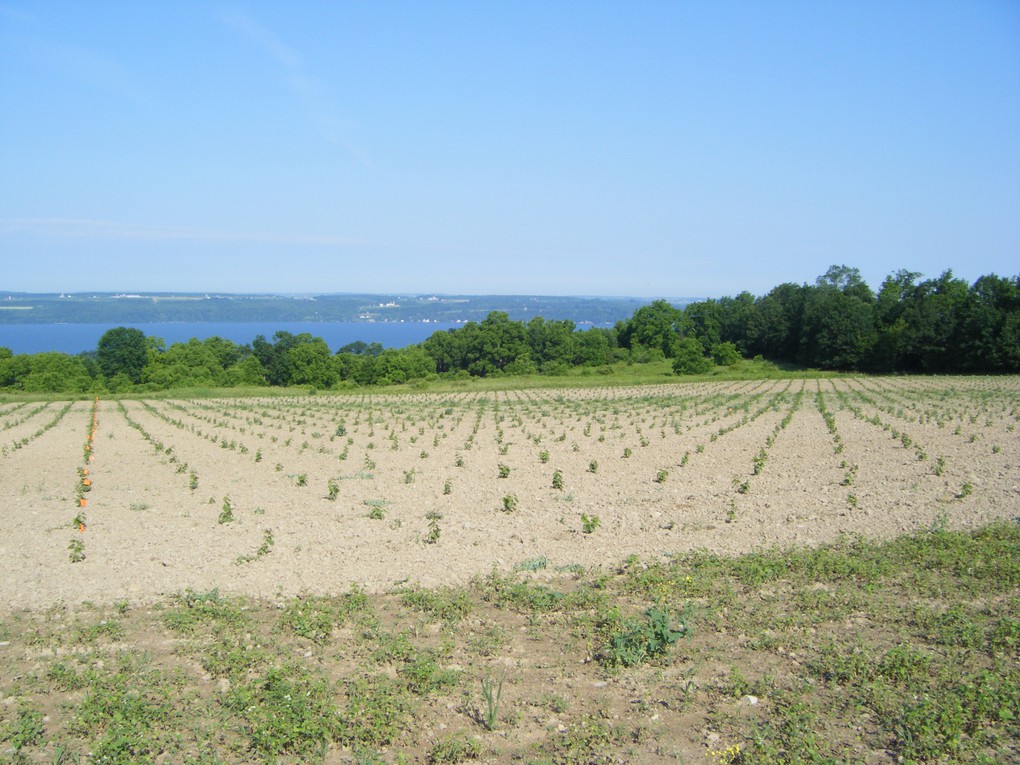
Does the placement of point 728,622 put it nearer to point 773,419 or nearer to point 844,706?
point 844,706

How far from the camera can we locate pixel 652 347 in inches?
3952

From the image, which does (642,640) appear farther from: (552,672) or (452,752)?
(452,752)

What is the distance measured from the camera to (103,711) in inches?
252

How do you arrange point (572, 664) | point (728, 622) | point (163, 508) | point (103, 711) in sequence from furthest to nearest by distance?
1. point (163, 508)
2. point (728, 622)
3. point (572, 664)
4. point (103, 711)

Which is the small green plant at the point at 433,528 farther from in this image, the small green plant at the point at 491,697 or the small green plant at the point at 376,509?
the small green plant at the point at 491,697

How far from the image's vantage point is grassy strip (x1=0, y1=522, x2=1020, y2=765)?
599 cm

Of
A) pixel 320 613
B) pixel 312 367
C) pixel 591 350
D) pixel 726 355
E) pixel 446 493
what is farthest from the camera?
pixel 591 350

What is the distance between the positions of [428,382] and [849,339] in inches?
1710

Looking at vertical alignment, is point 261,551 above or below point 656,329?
below

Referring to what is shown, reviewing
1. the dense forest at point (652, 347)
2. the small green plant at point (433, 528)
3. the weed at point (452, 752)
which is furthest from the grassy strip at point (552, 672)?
the dense forest at point (652, 347)

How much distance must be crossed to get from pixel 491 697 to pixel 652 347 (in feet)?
315

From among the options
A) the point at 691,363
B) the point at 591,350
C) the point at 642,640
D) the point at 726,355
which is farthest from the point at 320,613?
the point at 591,350

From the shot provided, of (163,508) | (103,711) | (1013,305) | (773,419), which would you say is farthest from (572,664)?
(1013,305)

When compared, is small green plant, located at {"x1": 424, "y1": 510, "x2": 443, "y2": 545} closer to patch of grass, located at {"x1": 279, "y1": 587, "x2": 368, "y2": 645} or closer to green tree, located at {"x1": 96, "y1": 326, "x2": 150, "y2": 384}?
patch of grass, located at {"x1": 279, "y1": 587, "x2": 368, "y2": 645}
